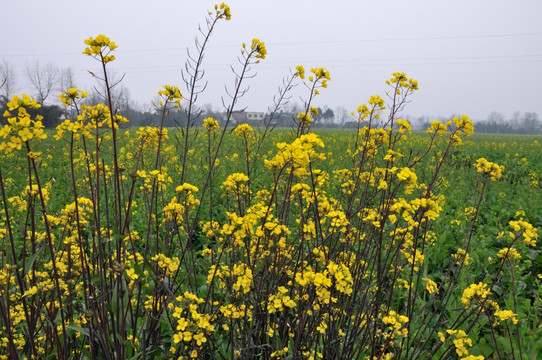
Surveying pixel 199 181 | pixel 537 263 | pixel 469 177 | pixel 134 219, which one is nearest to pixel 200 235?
pixel 134 219

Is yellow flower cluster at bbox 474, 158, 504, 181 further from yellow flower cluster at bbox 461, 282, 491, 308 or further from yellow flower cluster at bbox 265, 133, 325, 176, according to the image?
yellow flower cluster at bbox 265, 133, 325, 176

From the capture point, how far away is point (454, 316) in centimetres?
319

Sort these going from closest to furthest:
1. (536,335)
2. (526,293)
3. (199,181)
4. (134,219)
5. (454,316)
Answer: (536,335), (454,316), (526,293), (134,219), (199,181)

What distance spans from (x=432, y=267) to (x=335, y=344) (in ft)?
9.72

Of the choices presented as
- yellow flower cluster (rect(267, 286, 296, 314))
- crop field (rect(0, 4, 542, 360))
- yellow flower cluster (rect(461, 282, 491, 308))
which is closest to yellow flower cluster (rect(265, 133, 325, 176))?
crop field (rect(0, 4, 542, 360))

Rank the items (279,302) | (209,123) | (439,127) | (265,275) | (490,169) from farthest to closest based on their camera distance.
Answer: (209,123)
(439,127)
(490,169)
(265,275)
(279,302)

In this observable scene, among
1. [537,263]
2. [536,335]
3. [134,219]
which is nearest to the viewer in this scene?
[536,335]

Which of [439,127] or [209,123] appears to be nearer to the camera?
[439,127]

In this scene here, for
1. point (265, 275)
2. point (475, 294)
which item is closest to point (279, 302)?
point (265, 275)

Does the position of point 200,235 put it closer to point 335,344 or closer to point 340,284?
point 335,344

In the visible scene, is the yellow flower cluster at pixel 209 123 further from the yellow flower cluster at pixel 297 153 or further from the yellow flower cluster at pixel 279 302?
the yellow flower cluster at pixel 279 302

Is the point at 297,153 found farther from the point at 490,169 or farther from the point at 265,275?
the point at 490,169

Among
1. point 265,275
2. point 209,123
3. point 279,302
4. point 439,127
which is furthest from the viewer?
point 209,123

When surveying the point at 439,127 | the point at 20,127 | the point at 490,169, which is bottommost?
the point at 490,169
